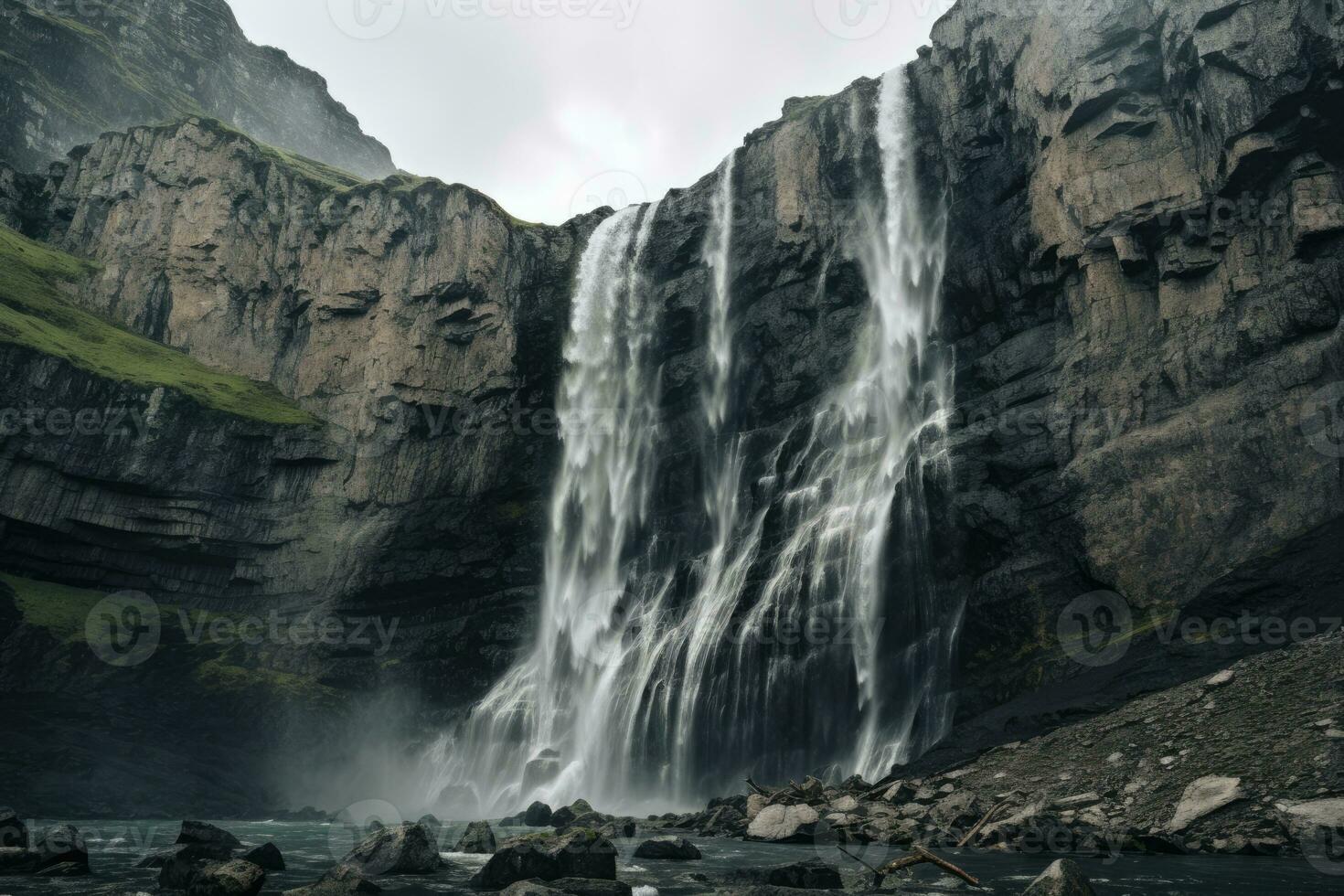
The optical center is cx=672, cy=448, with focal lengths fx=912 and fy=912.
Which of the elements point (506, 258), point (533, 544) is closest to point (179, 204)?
point (506, 258)

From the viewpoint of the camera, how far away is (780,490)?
46375 millimetres

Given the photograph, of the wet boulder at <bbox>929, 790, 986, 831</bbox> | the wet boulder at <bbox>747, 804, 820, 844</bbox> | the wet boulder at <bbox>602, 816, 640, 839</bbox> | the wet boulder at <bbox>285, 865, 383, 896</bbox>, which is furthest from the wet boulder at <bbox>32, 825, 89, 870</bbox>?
the wet boulder at <bbox>929, 790, 986, 831</bbox>

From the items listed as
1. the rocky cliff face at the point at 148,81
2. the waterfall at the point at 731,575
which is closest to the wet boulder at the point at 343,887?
the waterfall at the point at 731,575

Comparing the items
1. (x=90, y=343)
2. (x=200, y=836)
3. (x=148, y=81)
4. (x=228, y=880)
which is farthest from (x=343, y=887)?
(x=148, y=81)

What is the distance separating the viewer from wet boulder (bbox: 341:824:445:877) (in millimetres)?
17875

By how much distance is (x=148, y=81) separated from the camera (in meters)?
119

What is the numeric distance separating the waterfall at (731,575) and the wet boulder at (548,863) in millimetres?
18153

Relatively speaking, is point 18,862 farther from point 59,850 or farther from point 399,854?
point 399,854

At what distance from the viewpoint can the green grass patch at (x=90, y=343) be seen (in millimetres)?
55719

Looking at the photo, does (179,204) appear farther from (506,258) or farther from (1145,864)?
(1145,864)

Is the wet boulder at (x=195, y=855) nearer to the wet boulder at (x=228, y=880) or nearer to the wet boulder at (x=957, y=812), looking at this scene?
the wet boulder at (x=228, y=880)

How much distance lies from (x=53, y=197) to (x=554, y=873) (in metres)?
83.7

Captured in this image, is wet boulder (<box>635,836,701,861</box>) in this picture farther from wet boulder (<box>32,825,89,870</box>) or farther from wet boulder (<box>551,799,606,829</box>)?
wet boulder (<box>32,825,89,870</box>)

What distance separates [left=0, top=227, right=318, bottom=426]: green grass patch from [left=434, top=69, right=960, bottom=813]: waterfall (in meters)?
21.3
